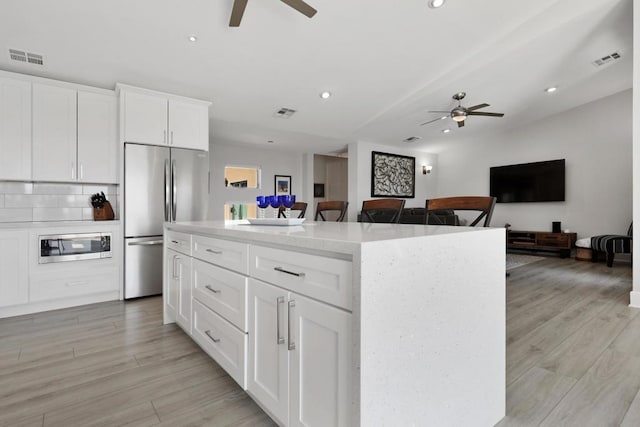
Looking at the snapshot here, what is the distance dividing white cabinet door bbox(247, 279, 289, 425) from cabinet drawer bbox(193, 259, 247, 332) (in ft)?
0.27

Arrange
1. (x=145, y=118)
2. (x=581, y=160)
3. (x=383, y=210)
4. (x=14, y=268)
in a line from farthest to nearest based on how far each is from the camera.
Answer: (x=581, y=160) < (x=145, y=118) < (x=14, y=268) < (x=383, y=210)

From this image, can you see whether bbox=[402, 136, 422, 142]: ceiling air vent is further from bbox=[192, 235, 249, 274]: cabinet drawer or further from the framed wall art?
bbox=[192, 235, 249, 274]: cabinet drawer

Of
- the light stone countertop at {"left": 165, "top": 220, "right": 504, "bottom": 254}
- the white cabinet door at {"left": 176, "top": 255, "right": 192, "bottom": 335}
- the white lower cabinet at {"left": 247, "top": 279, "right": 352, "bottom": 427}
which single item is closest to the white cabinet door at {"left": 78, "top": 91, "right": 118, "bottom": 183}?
the white cabinet door at {"left": 176, "top": 255, "right": 192, "bottom": 335}

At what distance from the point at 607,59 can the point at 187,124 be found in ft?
19.1

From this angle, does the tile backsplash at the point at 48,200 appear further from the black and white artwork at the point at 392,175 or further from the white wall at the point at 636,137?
the white wall at the point at 636,137

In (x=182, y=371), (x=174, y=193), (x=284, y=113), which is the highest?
(x=284, y=113)

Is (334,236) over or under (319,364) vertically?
over

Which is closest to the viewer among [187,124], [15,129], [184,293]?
[184,293]

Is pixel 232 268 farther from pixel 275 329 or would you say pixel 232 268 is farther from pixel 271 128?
pixel 271 128

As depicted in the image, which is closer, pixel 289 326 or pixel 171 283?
pixel 289 326

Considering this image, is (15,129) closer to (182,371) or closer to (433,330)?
(182,371)

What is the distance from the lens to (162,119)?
143 inches

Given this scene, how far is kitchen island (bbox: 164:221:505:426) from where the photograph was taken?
873mm

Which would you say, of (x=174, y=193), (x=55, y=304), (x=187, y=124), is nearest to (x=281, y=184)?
(x=187, y=124)
